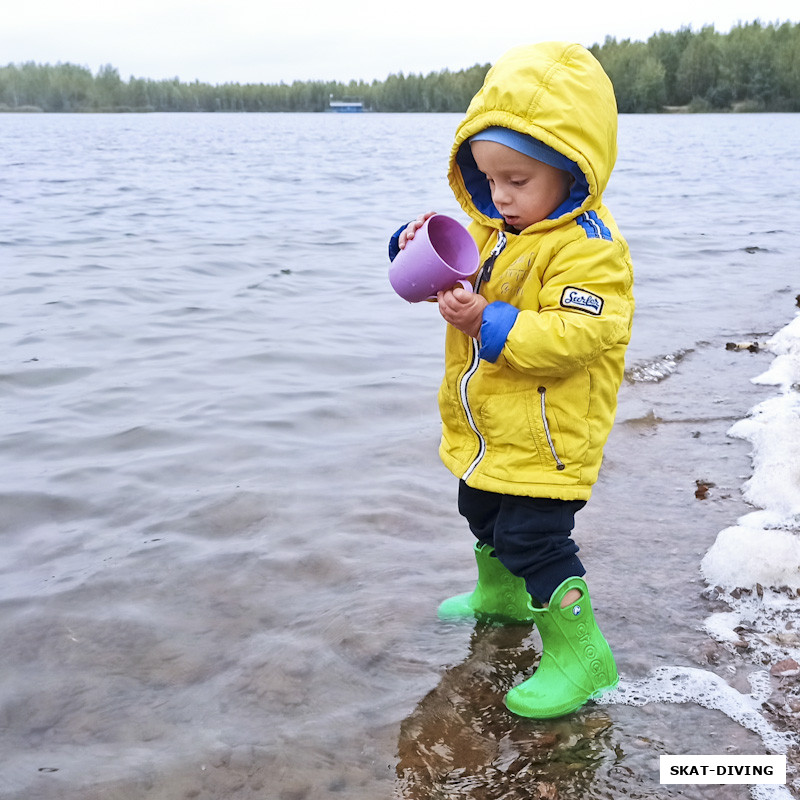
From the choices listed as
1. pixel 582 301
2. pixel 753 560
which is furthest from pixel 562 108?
pixel 753 560

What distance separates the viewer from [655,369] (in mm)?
5852

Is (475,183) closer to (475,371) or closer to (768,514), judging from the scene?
(475,371)

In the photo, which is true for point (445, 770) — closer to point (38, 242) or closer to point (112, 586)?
point (112, 586)

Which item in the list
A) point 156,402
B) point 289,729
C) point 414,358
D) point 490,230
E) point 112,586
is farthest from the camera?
point 414,358

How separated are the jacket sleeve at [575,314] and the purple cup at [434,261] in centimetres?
20

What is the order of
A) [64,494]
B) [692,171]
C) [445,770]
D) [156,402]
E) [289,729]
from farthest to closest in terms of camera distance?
[692,171] → [156,402] → [64,494] → [289,729] → [445,770]

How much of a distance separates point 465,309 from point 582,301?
284mm

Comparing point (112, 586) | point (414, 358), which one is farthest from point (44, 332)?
point (112, 586)

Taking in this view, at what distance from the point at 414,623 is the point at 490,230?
126 cm

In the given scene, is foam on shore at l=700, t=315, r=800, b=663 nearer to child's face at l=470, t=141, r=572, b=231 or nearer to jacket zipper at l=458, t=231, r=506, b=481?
jacket zipper at l=458, t=231, r=506, b=481

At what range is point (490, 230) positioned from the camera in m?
2.59

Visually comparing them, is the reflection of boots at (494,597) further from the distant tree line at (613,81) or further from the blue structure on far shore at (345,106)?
the blue structure on far shore at (345,106)

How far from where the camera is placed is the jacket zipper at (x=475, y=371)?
243 cm

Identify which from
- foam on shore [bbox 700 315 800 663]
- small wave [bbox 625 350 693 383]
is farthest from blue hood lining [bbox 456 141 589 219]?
small wave [bbox 625 350 693 383]
